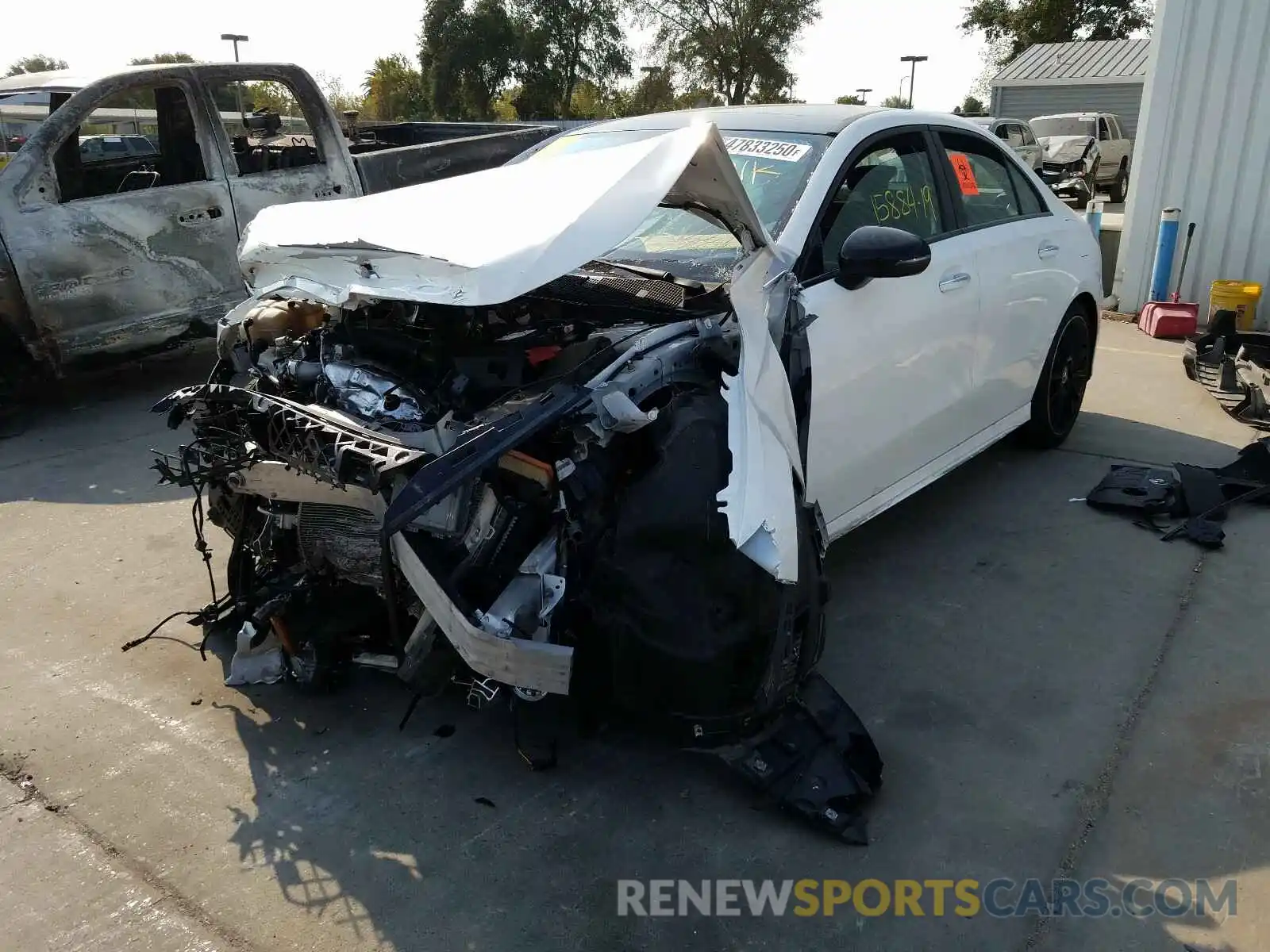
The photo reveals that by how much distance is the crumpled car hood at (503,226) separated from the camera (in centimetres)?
240

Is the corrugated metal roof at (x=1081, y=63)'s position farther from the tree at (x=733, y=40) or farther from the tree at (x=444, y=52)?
the tree at (x=444, y=52)

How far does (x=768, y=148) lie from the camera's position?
11.9 feet

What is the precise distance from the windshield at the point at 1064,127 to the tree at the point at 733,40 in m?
19.6

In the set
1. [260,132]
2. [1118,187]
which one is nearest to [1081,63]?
[1118,187]

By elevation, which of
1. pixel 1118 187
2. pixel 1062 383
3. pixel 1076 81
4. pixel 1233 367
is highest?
pixel 1076 81

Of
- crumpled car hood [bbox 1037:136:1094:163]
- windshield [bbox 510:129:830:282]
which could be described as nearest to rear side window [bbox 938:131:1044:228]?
windshield [bbox 510:129:830:282]

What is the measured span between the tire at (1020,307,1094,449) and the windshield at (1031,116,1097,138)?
63.8 ft

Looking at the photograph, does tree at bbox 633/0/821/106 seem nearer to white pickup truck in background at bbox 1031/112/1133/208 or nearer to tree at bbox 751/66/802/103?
tree at bbox 751/66/802/103

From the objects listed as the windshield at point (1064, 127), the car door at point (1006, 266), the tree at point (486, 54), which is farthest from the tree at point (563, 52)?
the car door at point (1006, 266)

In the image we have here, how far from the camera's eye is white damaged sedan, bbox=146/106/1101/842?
2.46 meters

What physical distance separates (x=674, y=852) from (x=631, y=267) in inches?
74.7

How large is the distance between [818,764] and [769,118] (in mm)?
2506

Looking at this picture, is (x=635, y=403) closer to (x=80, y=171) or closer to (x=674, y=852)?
(x=674, y=852)

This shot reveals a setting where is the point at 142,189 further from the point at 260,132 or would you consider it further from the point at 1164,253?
the point at 1164,253
